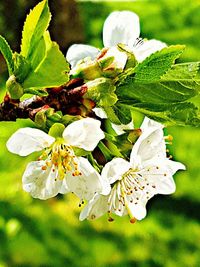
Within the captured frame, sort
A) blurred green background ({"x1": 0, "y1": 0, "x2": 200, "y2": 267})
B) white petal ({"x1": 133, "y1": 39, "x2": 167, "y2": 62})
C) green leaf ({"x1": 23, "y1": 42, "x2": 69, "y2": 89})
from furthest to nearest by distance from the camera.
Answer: blurred green background ({"x1": 0, "y1": 0, "x2": 200, "y2": 267})
white petal ({"x1": 133, "y1": 39, "x2": 167, "y2": 62})
green leaf ({"x1": 23, "y1": 42, "x2": 69, "y2": 89})

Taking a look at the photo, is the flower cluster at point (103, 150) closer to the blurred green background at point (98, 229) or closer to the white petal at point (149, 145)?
the white petal at point (149, 145)

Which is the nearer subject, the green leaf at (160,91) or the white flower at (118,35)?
the green leaf at (160,91)

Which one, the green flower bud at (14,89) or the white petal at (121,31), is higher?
the green flower bud at (14,89)

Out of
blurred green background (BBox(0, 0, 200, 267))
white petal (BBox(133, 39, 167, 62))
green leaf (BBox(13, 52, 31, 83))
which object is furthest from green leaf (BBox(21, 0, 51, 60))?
blurred green background (BBox(0, 0, 200, 267))

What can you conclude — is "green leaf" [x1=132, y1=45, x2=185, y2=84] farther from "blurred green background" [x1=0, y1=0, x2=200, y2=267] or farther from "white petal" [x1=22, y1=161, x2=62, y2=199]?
"blurred green background" [x1=0, y1=0, x2=200, y2=267]

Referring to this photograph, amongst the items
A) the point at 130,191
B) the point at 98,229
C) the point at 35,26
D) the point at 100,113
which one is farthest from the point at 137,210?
the point at 98,229

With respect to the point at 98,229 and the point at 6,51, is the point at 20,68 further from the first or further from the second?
the point at 98,229

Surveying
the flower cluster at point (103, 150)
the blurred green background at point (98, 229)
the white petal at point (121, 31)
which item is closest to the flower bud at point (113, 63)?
the flower cluster at point (103, 150)
